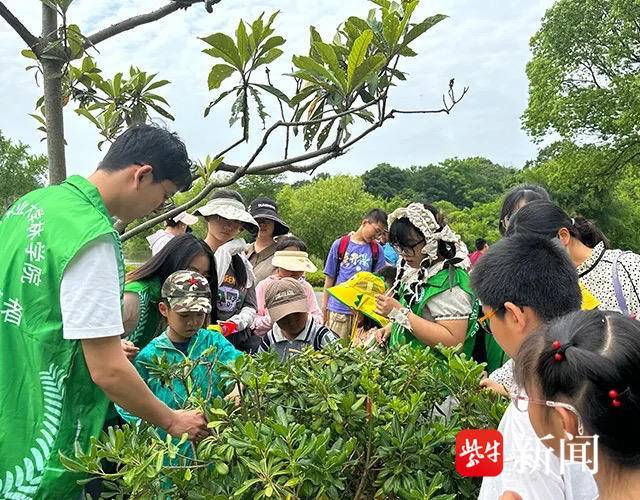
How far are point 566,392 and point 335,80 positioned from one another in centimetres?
126

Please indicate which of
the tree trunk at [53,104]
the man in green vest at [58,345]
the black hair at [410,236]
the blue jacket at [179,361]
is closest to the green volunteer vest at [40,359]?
the man in green vest at [58,345]

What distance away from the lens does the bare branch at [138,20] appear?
2.04 m

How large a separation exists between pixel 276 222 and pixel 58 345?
9.97 feet

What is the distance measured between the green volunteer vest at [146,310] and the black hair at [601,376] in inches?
64.5

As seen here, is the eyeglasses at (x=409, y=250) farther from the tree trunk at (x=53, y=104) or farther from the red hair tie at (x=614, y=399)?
the red hair tie at (x=614, y=399)

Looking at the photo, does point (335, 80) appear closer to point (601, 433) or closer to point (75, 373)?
point (75, 373)

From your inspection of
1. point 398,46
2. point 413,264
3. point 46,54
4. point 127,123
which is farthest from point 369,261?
point 46,54

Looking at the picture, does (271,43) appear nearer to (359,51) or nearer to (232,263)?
(359,51)

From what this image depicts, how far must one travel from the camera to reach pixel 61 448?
170 cm

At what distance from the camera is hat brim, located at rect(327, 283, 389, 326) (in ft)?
9.91

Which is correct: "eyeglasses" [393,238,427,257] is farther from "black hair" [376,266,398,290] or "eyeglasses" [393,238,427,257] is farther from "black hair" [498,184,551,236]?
"black hair" [376,266,398,290]

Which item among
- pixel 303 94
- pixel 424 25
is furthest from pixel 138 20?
pixel 424 25

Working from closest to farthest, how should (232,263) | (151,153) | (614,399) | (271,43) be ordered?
(614,399) < (151,153) < (271,43) < (232,263)

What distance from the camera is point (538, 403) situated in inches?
52.2
